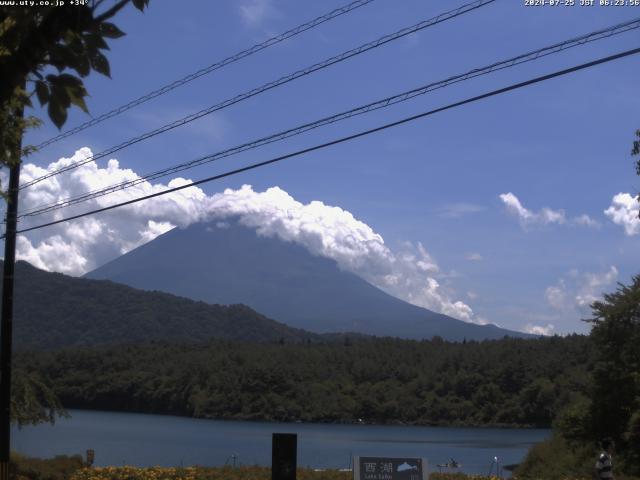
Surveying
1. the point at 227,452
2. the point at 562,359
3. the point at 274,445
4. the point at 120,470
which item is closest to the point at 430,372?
the point at 562,359

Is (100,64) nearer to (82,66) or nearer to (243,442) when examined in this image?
(82,66)

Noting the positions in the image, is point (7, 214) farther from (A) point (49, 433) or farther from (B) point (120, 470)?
(A) point (49, 433)

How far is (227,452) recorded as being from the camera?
58406mm

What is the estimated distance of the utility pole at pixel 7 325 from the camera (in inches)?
638

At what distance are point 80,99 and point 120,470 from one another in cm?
1699

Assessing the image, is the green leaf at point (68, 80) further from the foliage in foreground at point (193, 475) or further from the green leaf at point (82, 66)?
the foliage in foreground at point (193, 475)

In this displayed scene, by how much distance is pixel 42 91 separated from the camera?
4.17m

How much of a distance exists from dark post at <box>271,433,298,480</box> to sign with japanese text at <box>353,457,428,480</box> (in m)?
0.83

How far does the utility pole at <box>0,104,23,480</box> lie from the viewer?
1620 cm

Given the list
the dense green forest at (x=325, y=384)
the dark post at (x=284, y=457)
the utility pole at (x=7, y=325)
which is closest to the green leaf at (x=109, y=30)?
the dark post at (x=284, y=457)

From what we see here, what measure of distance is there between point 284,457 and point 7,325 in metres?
7.96

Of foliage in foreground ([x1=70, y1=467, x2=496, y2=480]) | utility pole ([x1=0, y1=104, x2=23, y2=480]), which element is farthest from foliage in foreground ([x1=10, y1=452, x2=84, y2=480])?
utility pole ([x1=0, y1=104, x2=23, y2=480])

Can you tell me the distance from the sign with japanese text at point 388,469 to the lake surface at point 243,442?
98.9 ft

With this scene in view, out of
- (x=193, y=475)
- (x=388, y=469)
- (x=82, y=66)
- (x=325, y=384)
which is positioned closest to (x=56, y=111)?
(x=82, y=66)
